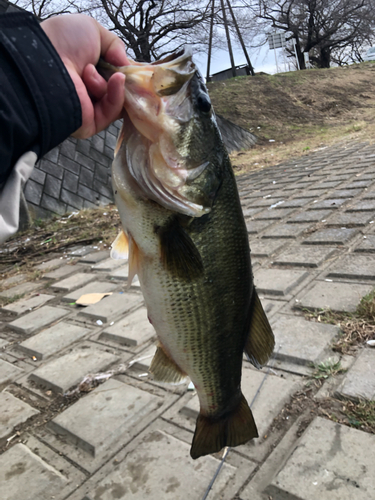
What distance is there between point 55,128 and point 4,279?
4.60 metres

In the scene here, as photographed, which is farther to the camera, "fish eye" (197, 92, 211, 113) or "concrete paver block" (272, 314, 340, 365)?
"concrete paver block" (272, 314, 340, 365)

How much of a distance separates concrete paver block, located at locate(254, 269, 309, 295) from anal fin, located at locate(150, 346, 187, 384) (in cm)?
195

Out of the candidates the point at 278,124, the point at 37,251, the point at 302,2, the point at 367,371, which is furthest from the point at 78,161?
the point at 302,2

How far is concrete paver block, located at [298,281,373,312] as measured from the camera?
292 cm

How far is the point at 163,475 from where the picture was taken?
71.5 inches

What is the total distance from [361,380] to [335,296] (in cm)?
103

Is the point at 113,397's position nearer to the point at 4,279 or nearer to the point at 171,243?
the point at 171,243

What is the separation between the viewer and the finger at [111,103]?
118 cm

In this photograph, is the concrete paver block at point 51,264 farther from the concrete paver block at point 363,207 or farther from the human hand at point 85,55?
the human hand at point 85,55

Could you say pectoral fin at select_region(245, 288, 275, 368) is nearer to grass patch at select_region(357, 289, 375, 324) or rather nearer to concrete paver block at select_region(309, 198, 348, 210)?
grass patch at select_region(357, 289, 375, 324)

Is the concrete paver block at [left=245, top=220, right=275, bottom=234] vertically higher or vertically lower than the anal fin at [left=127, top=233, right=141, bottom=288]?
lower

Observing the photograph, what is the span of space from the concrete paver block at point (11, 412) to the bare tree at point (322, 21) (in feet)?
93.4

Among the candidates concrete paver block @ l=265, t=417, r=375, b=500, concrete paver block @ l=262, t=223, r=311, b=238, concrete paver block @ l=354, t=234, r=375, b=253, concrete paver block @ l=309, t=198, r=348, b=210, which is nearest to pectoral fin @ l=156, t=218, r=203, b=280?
concrete paver block @ l=265, t=417, r=375, b=500

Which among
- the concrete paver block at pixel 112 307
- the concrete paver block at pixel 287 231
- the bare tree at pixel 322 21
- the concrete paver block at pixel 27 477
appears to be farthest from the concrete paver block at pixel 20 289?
the bare tree at pixel 322 21
